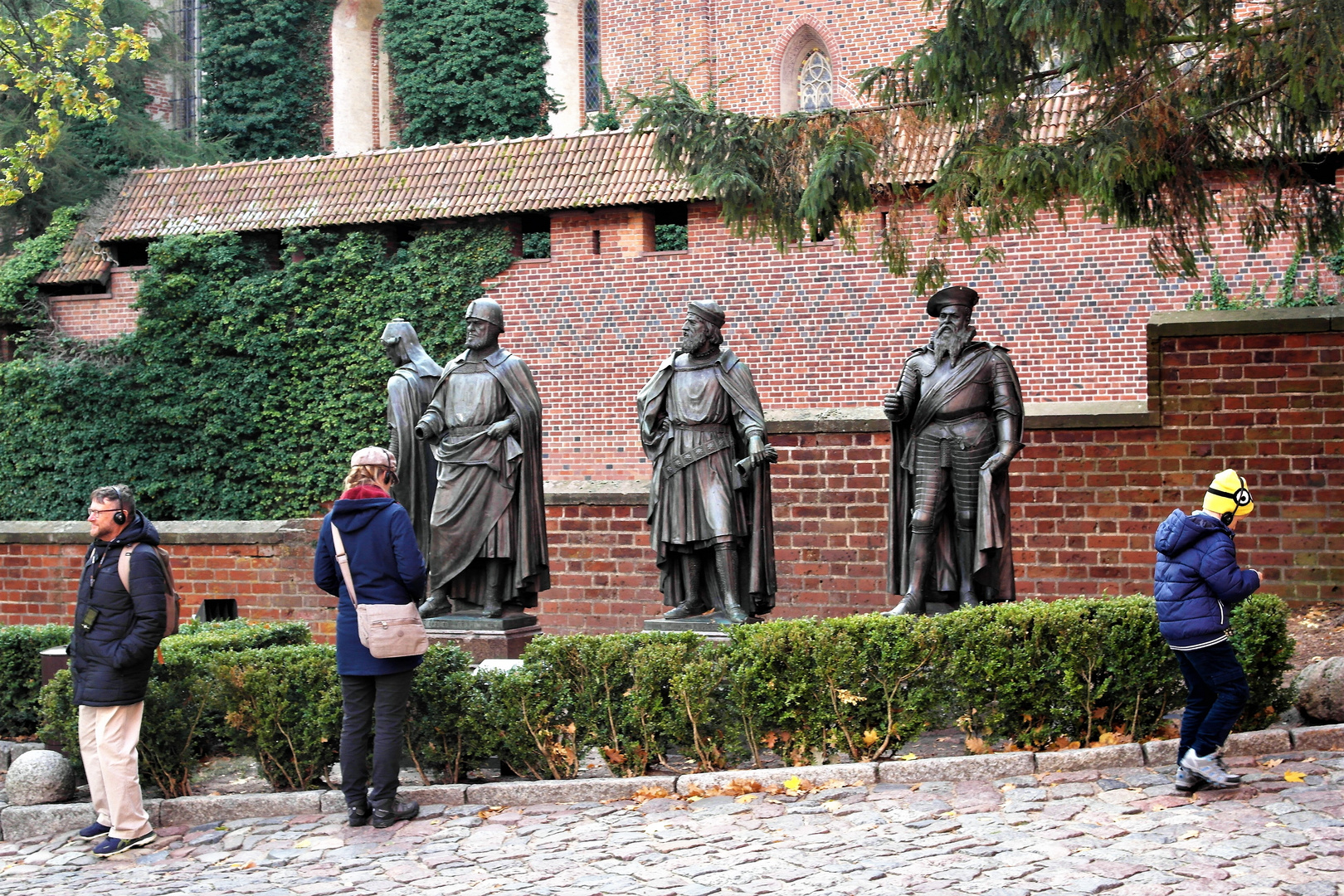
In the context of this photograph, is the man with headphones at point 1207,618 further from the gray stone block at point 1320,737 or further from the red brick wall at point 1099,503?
the red brick wall at point 1099,503

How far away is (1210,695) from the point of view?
6305mm

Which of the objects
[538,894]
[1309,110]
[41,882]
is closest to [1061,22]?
[1309,110]

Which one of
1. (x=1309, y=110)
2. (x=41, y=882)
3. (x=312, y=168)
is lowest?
(x=41, y=882)

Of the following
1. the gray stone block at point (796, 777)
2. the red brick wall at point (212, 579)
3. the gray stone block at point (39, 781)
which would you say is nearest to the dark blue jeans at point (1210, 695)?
the gray stone block at point (796, 777)

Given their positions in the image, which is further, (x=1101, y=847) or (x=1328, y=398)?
(x=1328, y=398)

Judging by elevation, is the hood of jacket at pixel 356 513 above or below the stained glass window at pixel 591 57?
below

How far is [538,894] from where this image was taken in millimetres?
5574

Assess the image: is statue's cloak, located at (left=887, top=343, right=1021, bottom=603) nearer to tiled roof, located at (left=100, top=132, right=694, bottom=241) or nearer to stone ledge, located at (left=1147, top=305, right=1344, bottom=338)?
stone ledge, located at (left=1147, top=305, right=1344, bottom=338)

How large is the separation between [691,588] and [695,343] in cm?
147

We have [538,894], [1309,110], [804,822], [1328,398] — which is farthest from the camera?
[1328,398]

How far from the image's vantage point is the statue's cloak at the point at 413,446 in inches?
401

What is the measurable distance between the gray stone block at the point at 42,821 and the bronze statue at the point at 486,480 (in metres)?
2.99

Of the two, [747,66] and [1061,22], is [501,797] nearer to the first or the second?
[1061,22]

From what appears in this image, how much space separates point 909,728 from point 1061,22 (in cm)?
422
